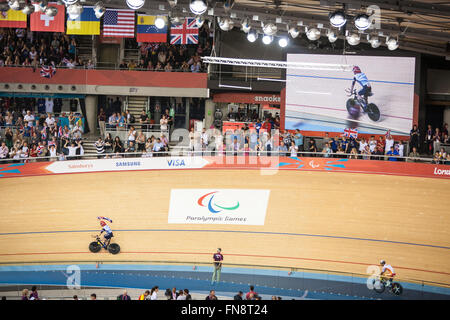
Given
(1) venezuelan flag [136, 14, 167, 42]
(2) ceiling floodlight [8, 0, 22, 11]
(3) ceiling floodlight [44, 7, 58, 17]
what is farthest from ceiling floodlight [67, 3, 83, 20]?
Result: (1) venezuelan flag [136, 14, 167, 42]

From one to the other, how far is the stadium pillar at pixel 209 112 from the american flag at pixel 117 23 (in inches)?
206

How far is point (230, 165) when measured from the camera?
1581 centimetres

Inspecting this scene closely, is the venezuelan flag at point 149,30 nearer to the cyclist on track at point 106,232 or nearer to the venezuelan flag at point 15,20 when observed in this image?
the venezuelan flag at point 15,20

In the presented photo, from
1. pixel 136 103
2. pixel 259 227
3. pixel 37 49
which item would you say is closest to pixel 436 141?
pixel 259 227

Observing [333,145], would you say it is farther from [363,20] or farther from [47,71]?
[47,71]

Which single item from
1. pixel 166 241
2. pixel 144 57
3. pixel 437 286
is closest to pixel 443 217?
pixel 437 286

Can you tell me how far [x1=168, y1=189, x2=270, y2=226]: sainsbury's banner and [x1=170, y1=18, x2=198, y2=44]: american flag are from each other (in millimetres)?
5066

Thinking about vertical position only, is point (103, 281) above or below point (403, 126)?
below

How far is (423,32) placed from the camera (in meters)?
12.6

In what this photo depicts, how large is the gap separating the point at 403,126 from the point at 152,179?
959cm

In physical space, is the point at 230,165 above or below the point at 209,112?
below

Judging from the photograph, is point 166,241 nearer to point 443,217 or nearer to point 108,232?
point 108,232

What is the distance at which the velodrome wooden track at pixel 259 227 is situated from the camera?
1409 cm

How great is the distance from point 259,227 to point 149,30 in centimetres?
755
